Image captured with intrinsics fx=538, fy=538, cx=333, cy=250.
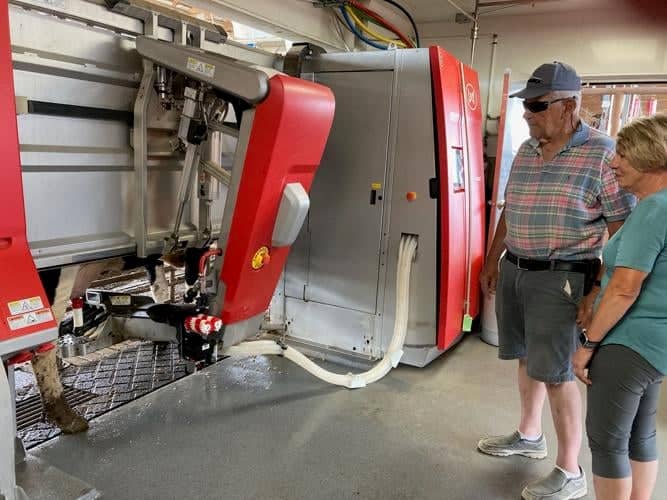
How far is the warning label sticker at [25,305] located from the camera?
156cm

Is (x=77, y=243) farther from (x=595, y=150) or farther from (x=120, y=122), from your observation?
(x=595, y=150)

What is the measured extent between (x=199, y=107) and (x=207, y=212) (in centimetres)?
52

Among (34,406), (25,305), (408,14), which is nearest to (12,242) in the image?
(25,305)

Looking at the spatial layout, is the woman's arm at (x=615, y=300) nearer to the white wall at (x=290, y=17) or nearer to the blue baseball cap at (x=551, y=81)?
the blue baseball cap at (x=551, y=81)

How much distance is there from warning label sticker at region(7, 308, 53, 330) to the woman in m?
1.71

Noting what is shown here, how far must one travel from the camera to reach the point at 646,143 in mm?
1611

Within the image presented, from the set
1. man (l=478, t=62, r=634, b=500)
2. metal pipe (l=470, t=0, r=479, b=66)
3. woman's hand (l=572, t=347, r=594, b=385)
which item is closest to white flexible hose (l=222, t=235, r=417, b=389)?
man (l=478, t=62, r=634, b=500)

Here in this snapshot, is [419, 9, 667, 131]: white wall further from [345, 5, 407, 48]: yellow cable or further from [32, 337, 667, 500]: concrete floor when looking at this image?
[32, 337, 667, 500]: concrete floor

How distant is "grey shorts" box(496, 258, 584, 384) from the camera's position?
2.10 m

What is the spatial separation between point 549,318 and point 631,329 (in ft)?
1.58

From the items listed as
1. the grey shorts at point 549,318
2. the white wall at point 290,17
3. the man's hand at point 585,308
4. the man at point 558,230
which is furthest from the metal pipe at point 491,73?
the man's hand at point 585,308

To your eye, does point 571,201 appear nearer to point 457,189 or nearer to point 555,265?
point 555,265

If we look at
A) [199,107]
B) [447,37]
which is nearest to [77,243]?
[199,107]

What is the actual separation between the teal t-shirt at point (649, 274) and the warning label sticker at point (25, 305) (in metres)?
1.76
